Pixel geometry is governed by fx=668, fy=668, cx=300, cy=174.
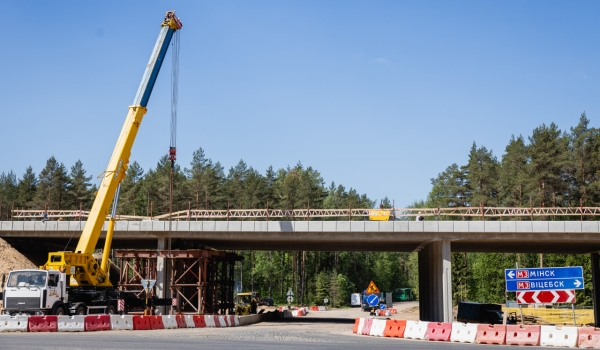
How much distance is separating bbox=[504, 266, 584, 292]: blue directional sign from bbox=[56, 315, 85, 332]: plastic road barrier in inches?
648

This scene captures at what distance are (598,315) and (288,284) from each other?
202 feet

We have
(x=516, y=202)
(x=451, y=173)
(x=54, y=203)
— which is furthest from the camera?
(x=451, y=173)

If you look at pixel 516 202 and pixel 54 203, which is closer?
pixel 516 202

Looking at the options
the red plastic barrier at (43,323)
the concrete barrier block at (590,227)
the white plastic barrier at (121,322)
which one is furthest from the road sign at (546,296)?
the red plastic barrier at (43,323)

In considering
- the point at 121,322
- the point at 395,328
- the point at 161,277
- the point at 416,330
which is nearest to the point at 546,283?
the point at 416,330

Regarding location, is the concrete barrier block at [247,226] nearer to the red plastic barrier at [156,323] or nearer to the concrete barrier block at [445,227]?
the red plastic barrier at [156,323]

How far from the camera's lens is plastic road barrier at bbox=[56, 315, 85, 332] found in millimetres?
25750

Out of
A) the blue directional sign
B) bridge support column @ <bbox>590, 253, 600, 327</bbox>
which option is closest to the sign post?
the blue directional sign

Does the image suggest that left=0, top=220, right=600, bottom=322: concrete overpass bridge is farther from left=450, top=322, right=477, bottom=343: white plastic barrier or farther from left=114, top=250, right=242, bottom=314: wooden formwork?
left=450, top=322, right=477, bottom=343: white plastic barrier

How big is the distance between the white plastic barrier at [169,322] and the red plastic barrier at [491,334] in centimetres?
1352

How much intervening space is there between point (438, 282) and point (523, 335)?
16.7 metres

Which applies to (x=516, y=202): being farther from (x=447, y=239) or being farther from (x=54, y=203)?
(x=54, y=203)

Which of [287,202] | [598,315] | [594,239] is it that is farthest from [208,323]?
[287,202]

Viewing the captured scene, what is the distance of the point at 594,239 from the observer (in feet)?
125
